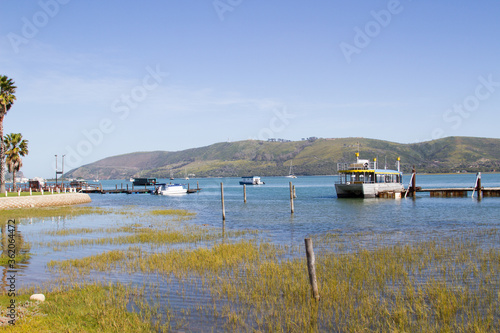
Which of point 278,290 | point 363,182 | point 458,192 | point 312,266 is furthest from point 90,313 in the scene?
point 458,192

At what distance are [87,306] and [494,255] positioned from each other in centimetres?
1733

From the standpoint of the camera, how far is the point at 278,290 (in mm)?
13773

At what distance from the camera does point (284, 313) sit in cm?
1154

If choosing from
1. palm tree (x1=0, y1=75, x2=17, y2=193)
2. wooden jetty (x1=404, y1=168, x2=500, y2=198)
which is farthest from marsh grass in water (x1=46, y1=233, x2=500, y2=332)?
wooden jetty (x1=404, y1=168, x2=500, y2=198)

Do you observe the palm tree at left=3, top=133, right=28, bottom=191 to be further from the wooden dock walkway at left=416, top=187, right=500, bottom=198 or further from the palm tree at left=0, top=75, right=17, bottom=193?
the wooden dock walkway at left=416, top=187, right=500, bottom=198

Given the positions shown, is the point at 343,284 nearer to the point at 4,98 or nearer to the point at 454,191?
the point at 4,98

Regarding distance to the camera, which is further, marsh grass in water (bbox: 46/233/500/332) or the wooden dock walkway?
the wooden dock walkway

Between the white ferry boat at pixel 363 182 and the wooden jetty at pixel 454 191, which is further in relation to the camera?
the wooden jetty at pixel 454 191

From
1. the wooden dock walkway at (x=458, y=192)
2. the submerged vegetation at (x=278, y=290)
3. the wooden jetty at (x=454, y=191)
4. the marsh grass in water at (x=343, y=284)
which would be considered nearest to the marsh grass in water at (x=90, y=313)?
the submerged vegetation at (x=278, y=290)

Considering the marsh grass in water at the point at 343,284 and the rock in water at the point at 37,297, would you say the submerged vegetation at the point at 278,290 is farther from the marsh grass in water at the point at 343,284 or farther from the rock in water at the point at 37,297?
the rock in water at the point at 37,297

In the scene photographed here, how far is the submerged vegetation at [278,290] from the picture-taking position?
35.3 feet

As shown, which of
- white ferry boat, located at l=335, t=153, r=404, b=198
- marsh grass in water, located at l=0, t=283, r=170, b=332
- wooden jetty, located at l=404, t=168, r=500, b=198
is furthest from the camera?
wooden jetty, located at l=404, t=168, r=500, b=198

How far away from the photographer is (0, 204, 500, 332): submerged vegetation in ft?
35.3

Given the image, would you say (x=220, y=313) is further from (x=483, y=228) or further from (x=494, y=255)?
(x=483, y=228)
